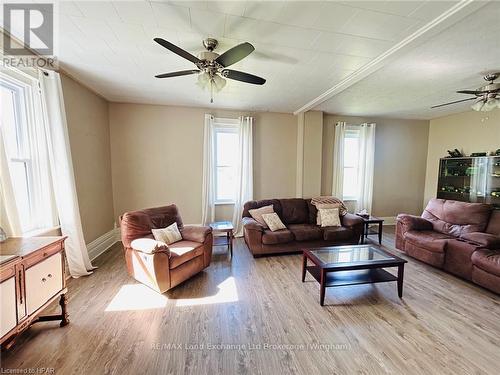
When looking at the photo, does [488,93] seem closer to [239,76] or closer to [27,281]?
[239,76]

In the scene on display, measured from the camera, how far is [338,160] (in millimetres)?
5305

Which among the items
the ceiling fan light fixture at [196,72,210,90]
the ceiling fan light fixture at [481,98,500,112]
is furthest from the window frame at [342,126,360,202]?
the ceiling fan light fixture at [196,72,210,90]

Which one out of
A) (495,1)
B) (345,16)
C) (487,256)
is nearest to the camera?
(495,1)

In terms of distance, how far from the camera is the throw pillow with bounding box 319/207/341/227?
4.02 m

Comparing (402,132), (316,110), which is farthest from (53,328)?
(402,132)

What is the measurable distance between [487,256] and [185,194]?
476 cm

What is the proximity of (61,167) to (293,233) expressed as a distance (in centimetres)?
340

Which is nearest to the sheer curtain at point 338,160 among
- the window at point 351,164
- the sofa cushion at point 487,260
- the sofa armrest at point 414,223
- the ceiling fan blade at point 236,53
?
the window at point 351,164

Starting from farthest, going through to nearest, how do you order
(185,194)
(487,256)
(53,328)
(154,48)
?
(185,194)
(487,256)
(154,48)
(53,328)

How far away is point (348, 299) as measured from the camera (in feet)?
8.29

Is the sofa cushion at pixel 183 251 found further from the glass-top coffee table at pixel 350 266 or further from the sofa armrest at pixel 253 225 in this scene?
the glass-top coffee table at pixel 350 266

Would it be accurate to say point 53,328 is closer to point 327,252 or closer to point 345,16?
point 327,252

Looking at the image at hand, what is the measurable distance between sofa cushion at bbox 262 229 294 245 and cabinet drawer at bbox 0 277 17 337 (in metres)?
2.81

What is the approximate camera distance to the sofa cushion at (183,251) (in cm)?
259
